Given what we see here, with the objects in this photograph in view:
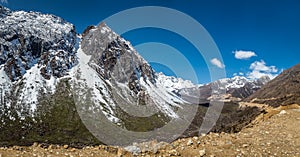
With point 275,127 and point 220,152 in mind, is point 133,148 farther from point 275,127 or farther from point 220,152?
point 275,127

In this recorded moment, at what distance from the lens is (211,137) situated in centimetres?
2053

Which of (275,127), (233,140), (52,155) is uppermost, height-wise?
(275,127)

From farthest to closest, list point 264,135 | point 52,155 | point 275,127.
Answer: point 275,127, point 264,135, point 52,155

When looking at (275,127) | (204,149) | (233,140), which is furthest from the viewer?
(275,127)

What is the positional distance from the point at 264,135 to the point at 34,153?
15811mm

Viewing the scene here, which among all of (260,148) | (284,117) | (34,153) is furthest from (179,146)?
(284,117)

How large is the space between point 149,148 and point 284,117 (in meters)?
14.1

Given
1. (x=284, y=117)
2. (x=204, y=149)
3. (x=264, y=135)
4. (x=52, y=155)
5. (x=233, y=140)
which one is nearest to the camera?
(x=52, y=155)

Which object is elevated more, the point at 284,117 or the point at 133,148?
the point at 284,117

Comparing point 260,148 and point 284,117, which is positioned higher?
point 284,117

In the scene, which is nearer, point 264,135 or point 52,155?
point 52,155

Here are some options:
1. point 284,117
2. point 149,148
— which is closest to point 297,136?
point 284,117

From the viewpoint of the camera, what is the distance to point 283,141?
20.7 m

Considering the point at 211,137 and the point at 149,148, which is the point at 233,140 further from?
the point at 149,148
